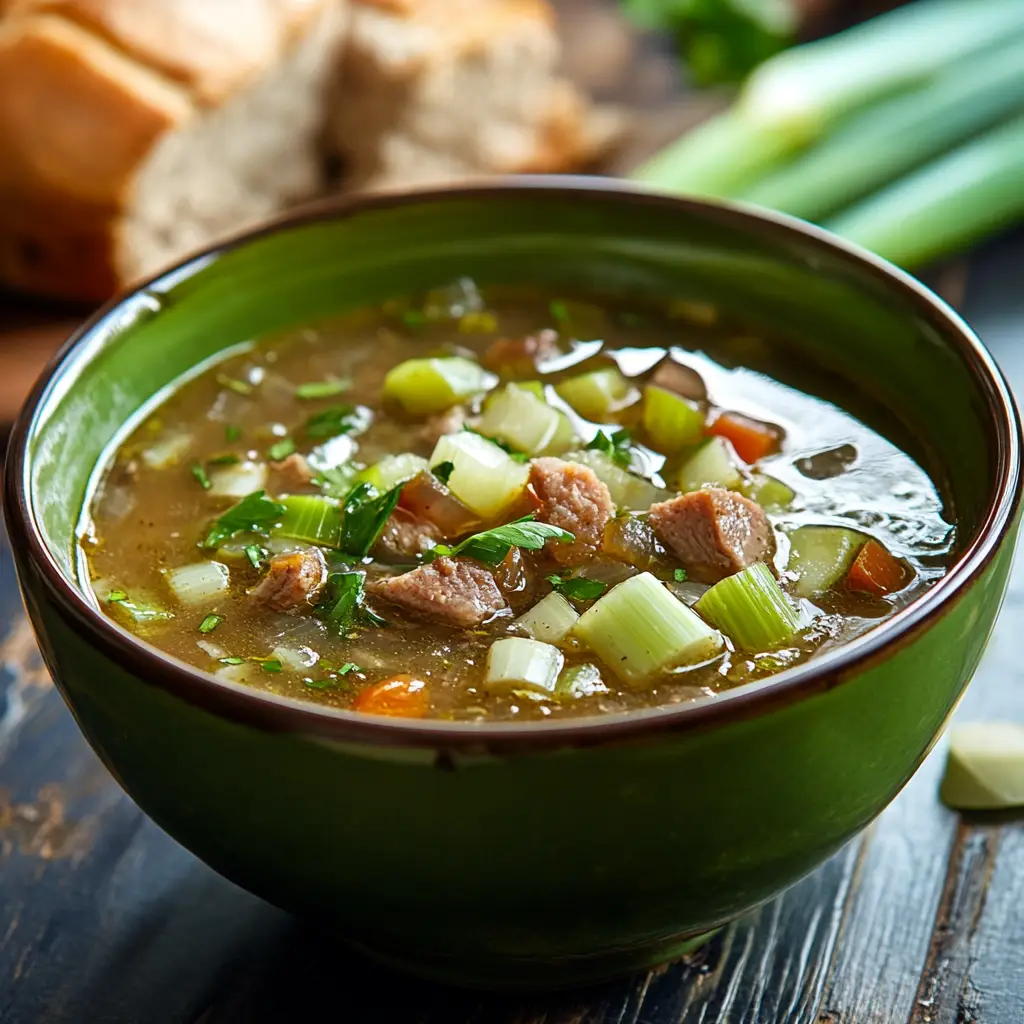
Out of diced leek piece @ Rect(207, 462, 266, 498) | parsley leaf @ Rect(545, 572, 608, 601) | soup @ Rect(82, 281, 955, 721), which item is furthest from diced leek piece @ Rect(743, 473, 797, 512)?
diced leek piece @ Rect(207, 462, 266, 498)

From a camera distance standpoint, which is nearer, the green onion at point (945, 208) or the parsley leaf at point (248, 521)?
the parsley leaf at point (248, 521)

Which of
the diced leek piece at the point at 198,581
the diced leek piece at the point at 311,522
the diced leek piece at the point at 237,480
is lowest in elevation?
the diced leek piece at the point at 237,480

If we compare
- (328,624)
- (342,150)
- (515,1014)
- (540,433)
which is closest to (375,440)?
Answer: (540,433)

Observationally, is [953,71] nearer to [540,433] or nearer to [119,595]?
[540,433]

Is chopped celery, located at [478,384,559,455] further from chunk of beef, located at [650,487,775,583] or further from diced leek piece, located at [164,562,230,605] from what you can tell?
diced leek piece, located at [164,562,230,605]

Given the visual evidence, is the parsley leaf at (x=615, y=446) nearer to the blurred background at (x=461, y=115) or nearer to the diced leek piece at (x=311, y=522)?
the diced leek piece at (x=311, y=522)

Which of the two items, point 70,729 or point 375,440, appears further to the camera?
point 70,729

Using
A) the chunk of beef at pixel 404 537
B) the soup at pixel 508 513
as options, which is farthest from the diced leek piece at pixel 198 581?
the chunk of beef at pixel 404 537
